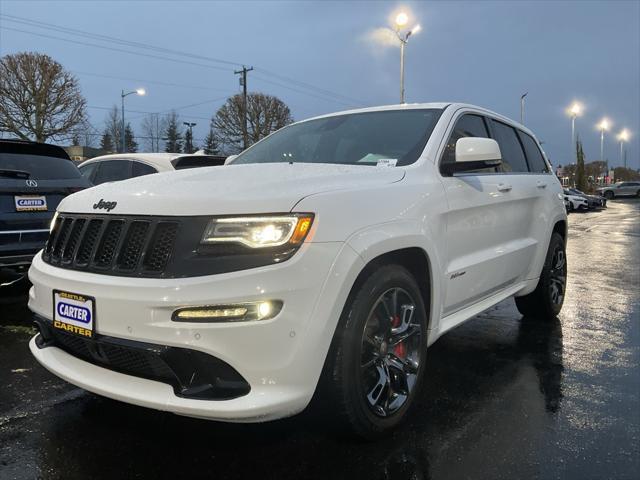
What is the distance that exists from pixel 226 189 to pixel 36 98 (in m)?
34.5

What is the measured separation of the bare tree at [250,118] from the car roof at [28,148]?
131ft

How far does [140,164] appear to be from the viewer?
8016 millimetres

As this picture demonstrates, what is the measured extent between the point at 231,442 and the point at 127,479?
53 centimetres

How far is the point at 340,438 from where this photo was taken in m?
2.69

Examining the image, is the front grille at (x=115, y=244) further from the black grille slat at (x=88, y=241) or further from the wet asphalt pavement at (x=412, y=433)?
the wet asphalt pavement at (x=412, y=433)

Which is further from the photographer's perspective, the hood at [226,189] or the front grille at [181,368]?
the hood at [226,189]

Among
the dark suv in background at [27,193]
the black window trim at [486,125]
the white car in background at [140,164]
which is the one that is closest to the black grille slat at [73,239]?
the black window trim at [486,125]

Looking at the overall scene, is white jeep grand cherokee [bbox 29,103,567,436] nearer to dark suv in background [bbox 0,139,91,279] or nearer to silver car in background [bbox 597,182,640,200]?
dark suv in background [bbox 0,139,91,279]

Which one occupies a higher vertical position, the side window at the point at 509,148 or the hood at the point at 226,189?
the side window at the point at 509,148

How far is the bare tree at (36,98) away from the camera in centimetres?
3122

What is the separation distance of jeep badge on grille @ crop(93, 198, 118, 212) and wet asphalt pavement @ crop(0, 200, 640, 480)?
45.8 inches

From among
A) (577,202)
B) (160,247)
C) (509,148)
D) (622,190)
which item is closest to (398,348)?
(160,247)

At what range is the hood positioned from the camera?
234 cm

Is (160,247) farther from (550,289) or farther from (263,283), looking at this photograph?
(550,289)
